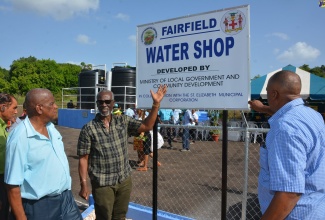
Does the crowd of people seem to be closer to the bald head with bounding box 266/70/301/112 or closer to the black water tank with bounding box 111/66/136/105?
the bald head with bounding box 266/70/301/112

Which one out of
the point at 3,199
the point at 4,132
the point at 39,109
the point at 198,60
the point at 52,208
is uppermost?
the point at 198,60

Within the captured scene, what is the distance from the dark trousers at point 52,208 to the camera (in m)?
2.44

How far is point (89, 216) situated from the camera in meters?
4.46

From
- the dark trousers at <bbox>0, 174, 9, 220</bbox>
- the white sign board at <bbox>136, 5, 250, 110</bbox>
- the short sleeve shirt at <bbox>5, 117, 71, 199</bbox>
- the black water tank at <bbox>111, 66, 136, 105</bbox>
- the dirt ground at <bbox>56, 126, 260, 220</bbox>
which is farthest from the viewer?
the black water tank at <bbox>111, 66, 136, 105</bbox>

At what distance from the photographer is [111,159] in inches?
130

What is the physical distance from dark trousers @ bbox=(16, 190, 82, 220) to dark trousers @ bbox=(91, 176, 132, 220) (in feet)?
1.58

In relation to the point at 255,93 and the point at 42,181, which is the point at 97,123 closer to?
the point at 42,181

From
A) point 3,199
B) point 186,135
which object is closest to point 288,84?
point 3,199

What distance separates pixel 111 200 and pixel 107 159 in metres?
0.47

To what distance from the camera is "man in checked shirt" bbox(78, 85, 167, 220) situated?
10.7 ft

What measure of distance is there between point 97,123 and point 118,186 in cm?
76

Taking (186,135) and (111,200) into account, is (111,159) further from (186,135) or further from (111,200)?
(186,135)

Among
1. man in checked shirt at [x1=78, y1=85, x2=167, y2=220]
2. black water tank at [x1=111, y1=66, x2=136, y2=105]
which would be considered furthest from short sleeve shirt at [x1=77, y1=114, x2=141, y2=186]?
black water tank at [x1=111, y1=66, x2=136, y2=105]

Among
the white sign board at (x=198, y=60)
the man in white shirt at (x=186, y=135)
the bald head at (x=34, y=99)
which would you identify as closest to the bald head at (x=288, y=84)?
the white sign board at (x=198, y=60)
